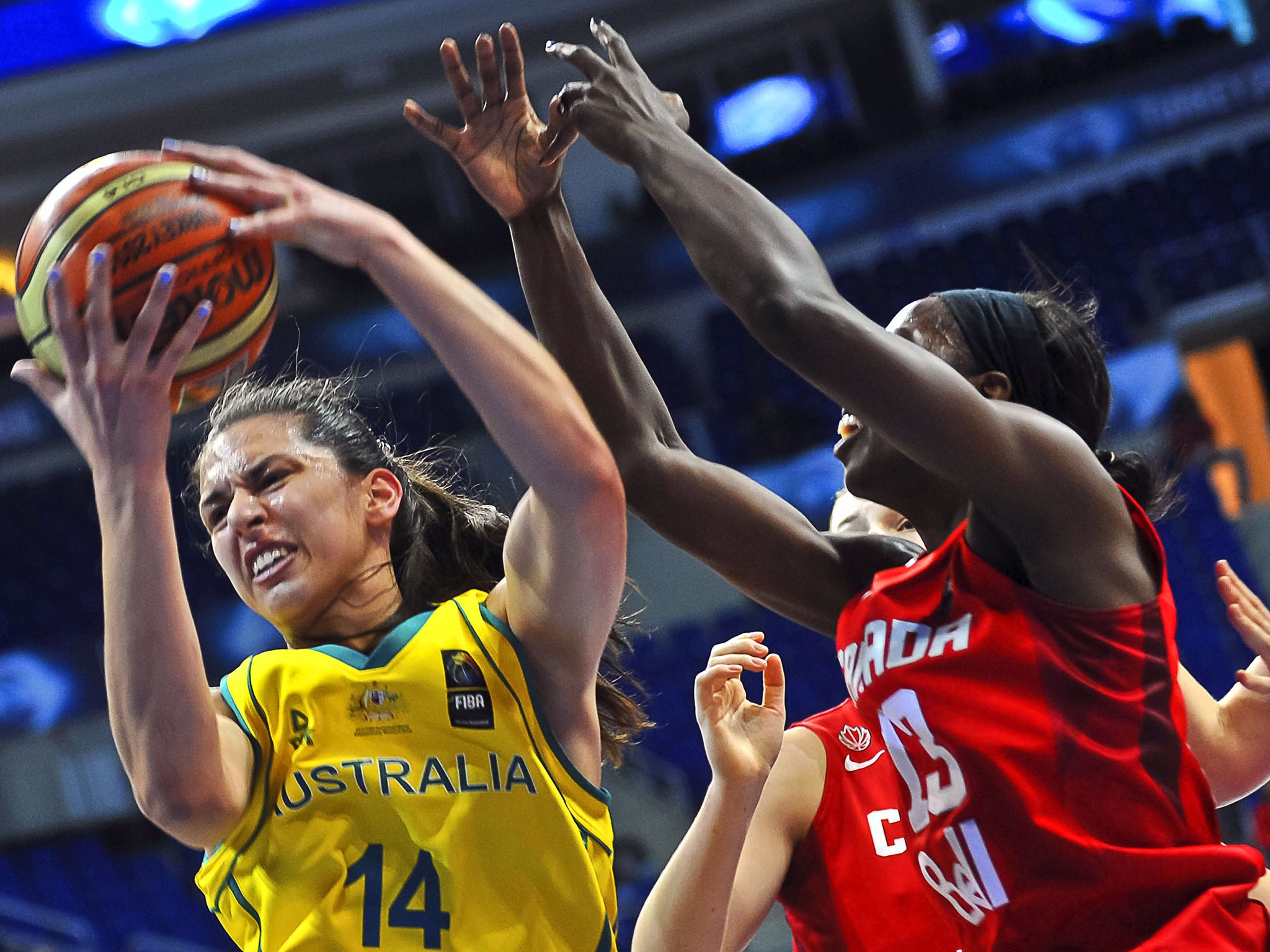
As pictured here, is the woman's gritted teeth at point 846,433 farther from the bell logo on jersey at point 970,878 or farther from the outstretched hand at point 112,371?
the outstretched hand at point 112,371

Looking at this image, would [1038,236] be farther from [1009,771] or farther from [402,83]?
[1009,771]

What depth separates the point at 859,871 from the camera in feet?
7.28

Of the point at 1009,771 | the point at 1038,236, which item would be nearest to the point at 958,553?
the point at 1009,771

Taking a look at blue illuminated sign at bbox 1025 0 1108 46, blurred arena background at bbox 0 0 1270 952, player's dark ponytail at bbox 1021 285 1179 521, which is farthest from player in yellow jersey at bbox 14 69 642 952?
blue illuminated sign at bbox 1025 0 1108 46

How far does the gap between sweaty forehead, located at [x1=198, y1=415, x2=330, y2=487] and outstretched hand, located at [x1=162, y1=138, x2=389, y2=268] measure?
0.50 m

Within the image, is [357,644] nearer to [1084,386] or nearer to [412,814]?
[412,814]

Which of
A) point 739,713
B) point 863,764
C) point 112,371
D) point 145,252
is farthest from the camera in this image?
point 863,764

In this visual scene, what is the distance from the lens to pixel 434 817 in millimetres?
1854

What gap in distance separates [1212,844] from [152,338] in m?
1.57

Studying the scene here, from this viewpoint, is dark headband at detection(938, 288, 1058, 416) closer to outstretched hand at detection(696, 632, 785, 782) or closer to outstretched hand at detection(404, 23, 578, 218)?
outstretched hand at detection(696, 632, 785, 782)

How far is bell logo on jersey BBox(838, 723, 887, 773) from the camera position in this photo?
235 centimetres

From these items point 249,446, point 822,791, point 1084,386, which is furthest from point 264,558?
point 1084,386

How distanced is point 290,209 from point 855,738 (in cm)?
144

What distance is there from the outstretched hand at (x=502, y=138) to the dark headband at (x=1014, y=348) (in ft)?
2.35
